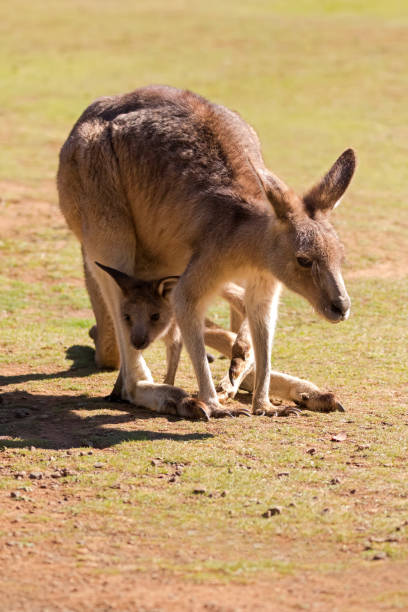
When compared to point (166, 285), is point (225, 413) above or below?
below

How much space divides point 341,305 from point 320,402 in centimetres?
103

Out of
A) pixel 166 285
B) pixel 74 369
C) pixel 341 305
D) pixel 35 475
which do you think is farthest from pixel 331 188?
pixel 74 369

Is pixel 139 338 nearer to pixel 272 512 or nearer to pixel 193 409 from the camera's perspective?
pixel 193 409

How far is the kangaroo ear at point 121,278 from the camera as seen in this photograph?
562 centimetres

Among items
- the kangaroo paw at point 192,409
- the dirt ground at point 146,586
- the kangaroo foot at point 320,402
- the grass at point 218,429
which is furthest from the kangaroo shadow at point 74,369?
the dirt ground at point 146,586

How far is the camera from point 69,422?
209 inches

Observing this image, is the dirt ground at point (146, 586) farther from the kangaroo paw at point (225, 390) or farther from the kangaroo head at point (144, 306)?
the kangaroo paw at point (225, 390)

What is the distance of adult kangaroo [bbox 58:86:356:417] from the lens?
16.4 ft

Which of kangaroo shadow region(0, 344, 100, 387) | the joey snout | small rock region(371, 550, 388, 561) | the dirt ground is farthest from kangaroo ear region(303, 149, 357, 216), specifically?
kangaroo shadow region(0, 344, 100, 387)

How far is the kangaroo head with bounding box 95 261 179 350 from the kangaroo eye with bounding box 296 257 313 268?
1019 millimetres

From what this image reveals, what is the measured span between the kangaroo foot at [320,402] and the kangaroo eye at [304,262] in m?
1.00

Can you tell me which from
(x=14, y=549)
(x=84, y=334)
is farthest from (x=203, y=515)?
(x=84, y=334)

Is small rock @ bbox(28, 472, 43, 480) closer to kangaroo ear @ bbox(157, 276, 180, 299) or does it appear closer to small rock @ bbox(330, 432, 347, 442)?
→ small rock @ bbox(330, 432, 347, 442)

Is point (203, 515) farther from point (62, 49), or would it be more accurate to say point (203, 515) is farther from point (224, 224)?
point (62, 49)
